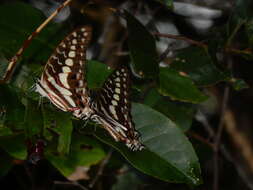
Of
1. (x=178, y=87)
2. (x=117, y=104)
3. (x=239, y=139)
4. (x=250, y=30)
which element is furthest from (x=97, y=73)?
(x=239, y=139)

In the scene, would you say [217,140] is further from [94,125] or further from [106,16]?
[106,16]

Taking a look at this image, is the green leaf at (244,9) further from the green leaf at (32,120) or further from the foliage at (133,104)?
the green leaf at (32,120)

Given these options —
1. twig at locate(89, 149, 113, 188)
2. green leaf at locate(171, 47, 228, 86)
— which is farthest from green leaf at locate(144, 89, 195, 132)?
twig at locate(89, 149, 113, 188)

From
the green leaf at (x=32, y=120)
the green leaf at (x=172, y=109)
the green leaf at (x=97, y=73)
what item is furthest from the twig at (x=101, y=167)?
the green leaf at (x=32, y=120)

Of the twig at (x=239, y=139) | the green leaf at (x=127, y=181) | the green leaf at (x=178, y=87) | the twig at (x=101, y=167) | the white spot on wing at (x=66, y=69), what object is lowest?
the twig at (x=239, y=139)

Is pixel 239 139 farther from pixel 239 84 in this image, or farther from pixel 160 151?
pixel 160 151

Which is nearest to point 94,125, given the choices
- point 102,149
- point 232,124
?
point 102,149

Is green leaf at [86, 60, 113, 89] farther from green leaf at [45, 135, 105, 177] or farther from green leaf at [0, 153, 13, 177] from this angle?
green leaf at [0, 153, 13, 177]
